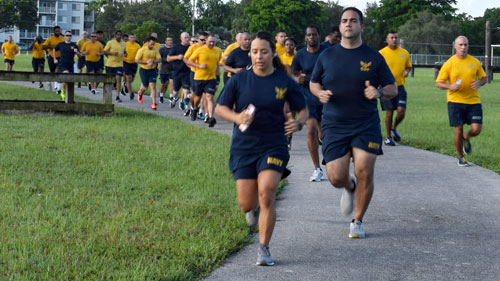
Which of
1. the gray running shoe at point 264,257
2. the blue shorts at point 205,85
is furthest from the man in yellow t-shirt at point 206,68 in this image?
the gray running shoe at point 264,257

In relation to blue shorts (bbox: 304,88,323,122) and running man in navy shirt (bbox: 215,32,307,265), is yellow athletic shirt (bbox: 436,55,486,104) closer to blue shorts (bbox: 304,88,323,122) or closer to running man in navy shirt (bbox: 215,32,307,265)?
blue shorts (bbox: 304,88,323,122)

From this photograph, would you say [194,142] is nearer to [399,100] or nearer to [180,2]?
[399,100]

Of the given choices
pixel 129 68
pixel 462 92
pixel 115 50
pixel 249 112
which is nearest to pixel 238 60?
pixel 462 92

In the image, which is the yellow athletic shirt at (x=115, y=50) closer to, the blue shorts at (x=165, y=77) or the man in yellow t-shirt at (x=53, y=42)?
the blue shorts at (x=165, y=77)

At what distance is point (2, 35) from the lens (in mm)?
147875

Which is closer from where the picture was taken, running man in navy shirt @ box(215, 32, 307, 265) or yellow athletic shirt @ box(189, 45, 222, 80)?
running man in navy shirt @ box(215, 32, 307, 265)

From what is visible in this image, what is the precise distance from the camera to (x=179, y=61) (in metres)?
20.0

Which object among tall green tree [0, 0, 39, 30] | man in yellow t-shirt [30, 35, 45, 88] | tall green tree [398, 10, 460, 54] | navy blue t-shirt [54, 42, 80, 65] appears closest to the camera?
navy blue t-shirt [54, 42, 80, 65]

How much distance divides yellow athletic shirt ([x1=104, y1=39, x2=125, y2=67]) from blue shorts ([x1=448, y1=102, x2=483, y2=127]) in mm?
13964

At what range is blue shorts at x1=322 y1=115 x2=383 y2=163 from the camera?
21.7ft

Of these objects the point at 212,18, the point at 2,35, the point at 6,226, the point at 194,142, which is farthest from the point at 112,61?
the point at 2,35

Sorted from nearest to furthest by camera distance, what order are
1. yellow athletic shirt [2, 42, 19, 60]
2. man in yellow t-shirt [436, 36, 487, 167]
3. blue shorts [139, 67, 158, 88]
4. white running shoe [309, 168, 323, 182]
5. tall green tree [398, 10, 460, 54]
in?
white running shoe [309, 168, 323, 182], man in yellow t-shirt [436, 36, 487, 167], blue shorts [139, 67, 158, 88], yellow athletic shirt [2, 42, 19, 60], tall green tree [398, 10, 460, 54]

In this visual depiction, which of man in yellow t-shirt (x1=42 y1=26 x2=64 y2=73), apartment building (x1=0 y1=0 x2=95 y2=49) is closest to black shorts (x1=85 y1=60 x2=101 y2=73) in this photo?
man in yellow t-shirt (x1=42 y1=26 x2=64 y2=73)

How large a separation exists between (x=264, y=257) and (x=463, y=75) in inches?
252
